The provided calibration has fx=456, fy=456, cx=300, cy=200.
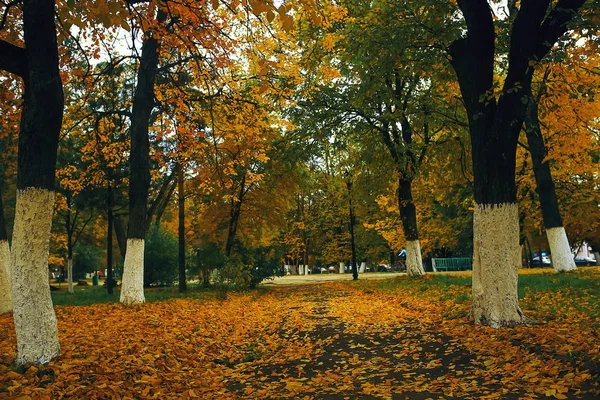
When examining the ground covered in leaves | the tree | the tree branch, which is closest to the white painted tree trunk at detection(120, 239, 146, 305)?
the ground covered in leaves

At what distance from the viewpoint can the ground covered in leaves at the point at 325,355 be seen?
5.29 metres

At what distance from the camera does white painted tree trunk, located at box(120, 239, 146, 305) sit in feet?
43.0

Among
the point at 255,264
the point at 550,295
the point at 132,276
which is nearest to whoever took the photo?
the point at 550,295

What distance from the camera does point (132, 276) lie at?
13.1 m

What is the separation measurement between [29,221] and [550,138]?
67.2 feet

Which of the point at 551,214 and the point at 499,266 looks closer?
the point at 499,266

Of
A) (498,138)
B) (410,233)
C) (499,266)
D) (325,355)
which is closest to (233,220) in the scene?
(410,233)

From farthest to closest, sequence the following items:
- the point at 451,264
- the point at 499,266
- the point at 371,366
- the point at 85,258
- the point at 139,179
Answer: the point at 85,258, the point at 451,264, the point at 139,179, the point at 499,266, the point at 371,366

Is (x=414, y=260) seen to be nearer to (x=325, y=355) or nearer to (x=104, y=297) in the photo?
(x=104, y=297)

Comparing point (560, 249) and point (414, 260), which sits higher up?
point (560, 249)

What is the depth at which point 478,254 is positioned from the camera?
860 centimetres

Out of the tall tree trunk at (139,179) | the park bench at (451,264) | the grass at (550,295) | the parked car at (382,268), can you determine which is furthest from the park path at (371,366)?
the parked car at (382,268)

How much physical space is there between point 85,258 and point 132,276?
3871 cm

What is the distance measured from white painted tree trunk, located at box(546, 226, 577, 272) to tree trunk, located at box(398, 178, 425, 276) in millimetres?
5928
